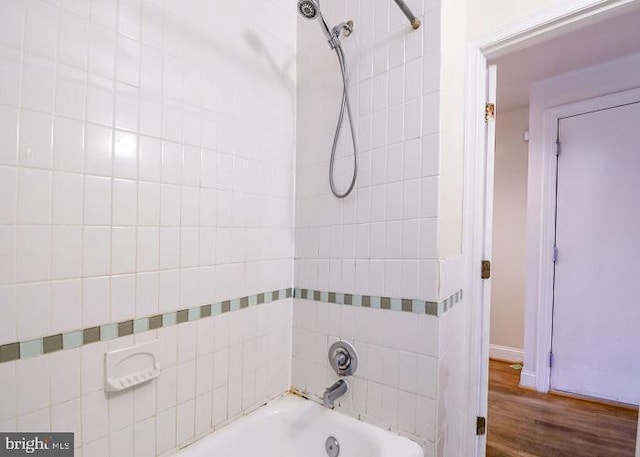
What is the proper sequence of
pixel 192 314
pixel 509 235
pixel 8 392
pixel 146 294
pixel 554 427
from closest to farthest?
pixel 8 392, pixel 146 294, pixel 192 314, pixel 554 427, pixel 509 235

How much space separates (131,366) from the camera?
2.89ft

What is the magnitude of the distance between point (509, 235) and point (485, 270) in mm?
2078

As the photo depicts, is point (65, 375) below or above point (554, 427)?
above

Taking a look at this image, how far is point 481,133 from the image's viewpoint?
4.35 ft

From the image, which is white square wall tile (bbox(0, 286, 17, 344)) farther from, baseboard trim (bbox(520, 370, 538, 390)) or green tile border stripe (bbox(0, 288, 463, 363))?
baseboard trim (bbox(520, 370, 538, 390))

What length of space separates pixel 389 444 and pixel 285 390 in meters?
0.52

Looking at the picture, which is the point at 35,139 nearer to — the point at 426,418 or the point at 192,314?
the point at 192,314

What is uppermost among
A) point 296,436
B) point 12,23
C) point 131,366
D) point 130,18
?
point 130,18

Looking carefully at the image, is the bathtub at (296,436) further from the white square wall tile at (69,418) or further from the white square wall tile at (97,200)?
the white square wall tile at (97,200)

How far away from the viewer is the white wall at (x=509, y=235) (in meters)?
3.02

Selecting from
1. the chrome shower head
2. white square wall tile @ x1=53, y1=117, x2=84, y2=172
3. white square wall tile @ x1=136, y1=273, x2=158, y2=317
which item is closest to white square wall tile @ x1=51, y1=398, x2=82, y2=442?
white square wall tile @ x1=136, y1=273, x2=158, y2=317

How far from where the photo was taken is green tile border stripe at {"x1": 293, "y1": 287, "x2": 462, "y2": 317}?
1043 mm

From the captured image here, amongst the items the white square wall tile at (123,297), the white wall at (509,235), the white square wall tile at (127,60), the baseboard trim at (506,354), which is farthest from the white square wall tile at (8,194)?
the baseboard trim at (506,354)

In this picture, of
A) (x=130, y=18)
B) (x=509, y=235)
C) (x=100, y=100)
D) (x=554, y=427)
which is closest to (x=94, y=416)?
(x=100, y=100)
